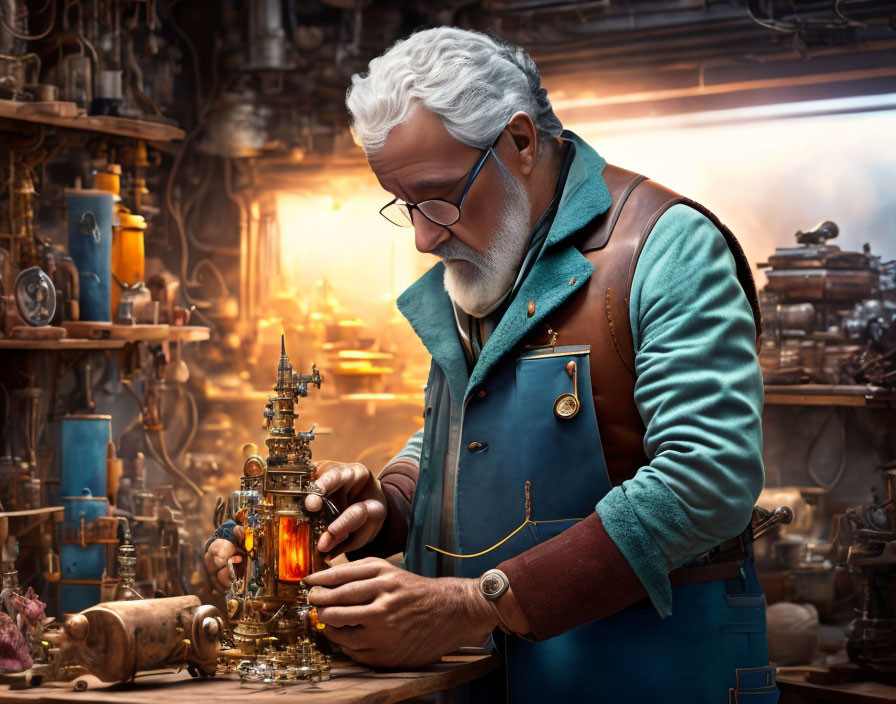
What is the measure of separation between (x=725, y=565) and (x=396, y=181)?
79 centimetres

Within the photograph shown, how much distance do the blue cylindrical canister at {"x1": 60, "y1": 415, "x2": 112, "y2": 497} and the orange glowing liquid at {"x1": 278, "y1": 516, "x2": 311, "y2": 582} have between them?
8.28 feet

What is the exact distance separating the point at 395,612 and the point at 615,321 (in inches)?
21.7

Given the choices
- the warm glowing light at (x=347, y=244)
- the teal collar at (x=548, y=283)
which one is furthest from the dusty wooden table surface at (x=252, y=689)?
the warm glowing light at (x=347, y=244)

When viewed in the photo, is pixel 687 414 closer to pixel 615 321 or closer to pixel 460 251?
pixel 615 321

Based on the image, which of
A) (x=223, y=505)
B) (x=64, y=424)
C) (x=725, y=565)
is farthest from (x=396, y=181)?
(x=64, y=424)

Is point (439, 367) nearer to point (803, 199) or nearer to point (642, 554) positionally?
point (642, 554)

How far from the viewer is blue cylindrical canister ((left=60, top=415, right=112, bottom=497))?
4082 millimetres

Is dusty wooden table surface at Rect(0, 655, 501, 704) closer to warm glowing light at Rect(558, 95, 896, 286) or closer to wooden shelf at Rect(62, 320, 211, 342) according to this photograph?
wooden shelf at Rect(62, 320, 211, 342)

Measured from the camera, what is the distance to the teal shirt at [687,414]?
1608 mm

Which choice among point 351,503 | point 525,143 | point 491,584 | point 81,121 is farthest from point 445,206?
point 81,121

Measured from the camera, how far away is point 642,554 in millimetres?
1608

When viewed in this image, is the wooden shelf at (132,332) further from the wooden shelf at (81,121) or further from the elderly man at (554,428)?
the elderly man at (554,428)

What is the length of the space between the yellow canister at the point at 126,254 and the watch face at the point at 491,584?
300cm

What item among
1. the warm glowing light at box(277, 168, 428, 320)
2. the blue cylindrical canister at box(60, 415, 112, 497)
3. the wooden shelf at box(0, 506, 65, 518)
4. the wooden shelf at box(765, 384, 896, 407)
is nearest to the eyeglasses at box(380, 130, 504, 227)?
the wooden shelf at box(0, 506, 65, 518)
